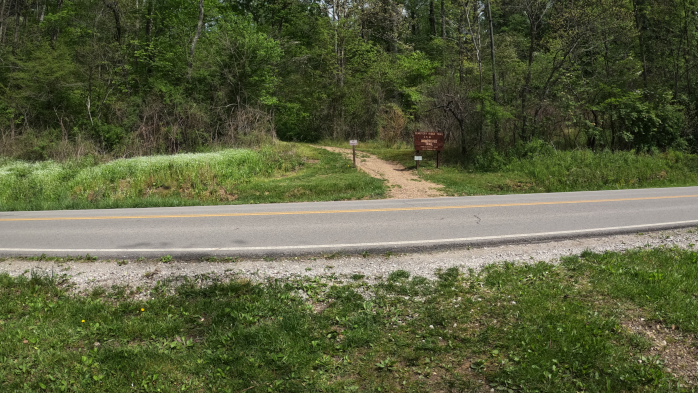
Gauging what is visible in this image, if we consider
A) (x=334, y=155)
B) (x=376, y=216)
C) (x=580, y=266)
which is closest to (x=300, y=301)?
(x=580, y=266)

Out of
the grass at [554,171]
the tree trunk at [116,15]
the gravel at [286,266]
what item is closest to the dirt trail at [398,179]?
the grass at [554,171]

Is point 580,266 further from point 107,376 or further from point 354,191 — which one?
point 354,191

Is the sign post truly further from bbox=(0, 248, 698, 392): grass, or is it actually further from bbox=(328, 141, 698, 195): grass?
bbox=(0, 248, 698, 392): grass

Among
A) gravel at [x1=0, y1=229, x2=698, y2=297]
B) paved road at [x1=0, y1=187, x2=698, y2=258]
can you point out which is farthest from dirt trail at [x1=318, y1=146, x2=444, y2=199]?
gravel at [x1=0, y1=229, x2=698, y2=297]

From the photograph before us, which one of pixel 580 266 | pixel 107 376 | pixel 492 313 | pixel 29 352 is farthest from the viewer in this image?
pixel 580 266

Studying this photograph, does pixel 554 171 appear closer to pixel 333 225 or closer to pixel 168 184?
pixel 333 225

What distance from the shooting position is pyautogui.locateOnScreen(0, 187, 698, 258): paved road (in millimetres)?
7359

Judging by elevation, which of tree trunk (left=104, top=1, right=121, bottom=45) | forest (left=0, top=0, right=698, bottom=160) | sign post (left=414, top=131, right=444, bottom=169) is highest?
tree trunk (left=104, top=1, right=121, bottom=45)

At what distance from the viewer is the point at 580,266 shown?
20.1 ft

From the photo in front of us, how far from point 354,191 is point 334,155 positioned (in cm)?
661

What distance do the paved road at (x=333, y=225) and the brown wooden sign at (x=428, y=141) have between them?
5.94 m

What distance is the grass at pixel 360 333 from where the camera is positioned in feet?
12.4

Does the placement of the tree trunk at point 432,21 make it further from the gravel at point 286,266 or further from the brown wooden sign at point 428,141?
the gravel at point 286,266

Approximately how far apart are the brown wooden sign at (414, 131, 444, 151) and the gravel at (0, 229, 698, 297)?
35.0 feet
